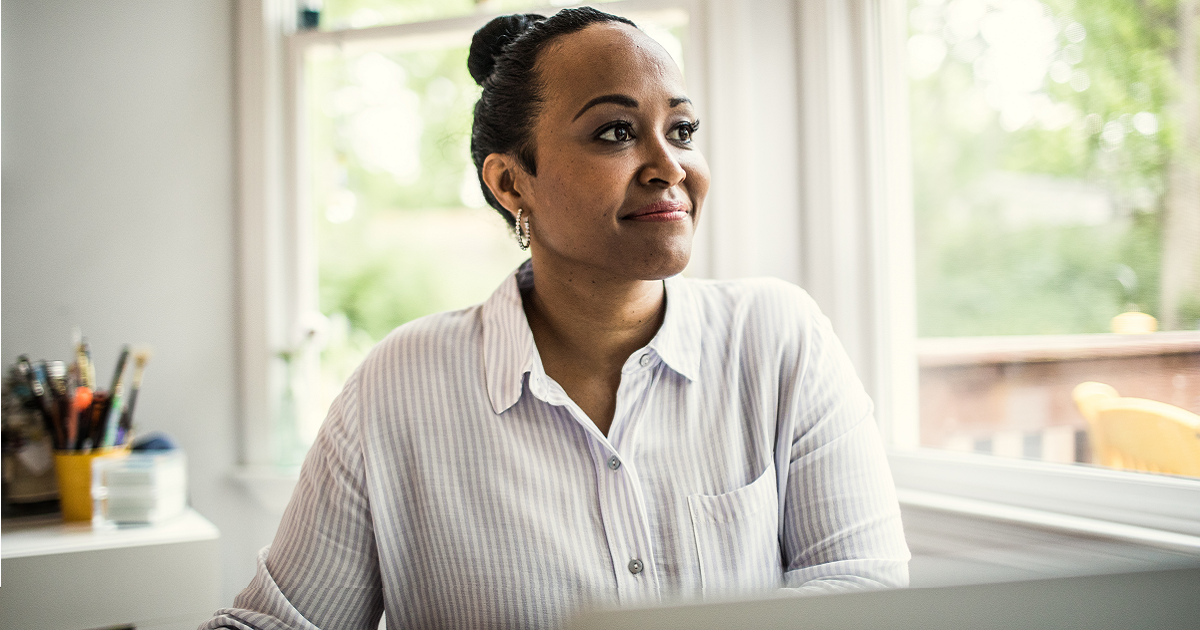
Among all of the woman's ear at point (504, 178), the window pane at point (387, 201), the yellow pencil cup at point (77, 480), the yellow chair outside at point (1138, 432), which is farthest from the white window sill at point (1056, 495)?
the yellow pencil cup at point (77, 480)

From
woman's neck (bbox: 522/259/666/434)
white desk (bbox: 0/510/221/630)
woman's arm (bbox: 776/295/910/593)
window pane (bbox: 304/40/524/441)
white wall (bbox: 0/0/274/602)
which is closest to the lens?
woman's arm (bbox: 776/295/910/593)

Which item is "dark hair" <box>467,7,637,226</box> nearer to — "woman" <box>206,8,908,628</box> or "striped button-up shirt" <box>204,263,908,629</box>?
"woman" <box>206,8,908,628</box>

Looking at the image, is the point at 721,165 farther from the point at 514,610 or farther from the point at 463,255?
the point at 514,610

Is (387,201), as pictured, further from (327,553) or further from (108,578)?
(327,553)

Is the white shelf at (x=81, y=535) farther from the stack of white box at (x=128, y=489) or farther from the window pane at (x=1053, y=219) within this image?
the window pane at (x=1053, y=219)

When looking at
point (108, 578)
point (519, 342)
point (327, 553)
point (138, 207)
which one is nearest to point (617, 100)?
point (519, 342)

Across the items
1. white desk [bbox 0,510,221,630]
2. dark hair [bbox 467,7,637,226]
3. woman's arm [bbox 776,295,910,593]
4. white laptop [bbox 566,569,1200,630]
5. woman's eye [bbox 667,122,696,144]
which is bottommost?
white desk [bbox 0,510,221,630]

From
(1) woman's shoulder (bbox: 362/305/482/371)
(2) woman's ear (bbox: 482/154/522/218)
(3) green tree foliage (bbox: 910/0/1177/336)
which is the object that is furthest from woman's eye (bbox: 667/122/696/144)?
(3) green tree foliage (bbox: 910/0/1177/336)

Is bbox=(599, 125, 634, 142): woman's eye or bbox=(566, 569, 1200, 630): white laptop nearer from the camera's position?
bbox=(566, 569, 1200, 630): white laptop

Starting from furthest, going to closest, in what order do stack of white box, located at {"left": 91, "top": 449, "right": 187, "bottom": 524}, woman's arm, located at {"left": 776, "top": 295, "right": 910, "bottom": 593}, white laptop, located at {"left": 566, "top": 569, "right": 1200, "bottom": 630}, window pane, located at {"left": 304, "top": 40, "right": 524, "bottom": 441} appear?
window pane, located at {"left": 304, "top": 40, "right": 524, "bottom": 441}, stack of white box, located at {"left": 91, "top": 449, "right": 187, "bottom": 524}, woman's arm, located at {"left": 776, "top": 295, "right": 910, "bottom": 593}, white laptop, located at {"left": 566, "top": 569, "right": 1200, "bottom": 630}

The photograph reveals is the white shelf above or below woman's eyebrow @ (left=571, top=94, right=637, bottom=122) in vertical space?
below

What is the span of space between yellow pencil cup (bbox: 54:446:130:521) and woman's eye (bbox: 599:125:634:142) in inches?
48.3

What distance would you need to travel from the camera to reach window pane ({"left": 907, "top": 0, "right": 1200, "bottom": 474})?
3.88 feet

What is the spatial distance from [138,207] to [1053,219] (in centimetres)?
200
